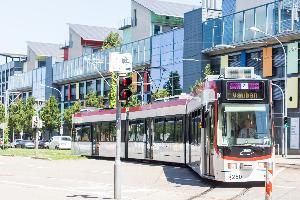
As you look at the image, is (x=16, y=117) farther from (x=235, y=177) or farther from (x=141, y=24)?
(x=235, y=177)

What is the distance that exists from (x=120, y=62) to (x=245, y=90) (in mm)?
4346

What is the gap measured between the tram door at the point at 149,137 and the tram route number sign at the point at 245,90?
13.6 m

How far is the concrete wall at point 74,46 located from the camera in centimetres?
9806

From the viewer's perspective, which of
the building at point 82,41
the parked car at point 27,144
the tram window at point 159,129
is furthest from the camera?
the building at point 82,41

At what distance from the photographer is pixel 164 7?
82000mm

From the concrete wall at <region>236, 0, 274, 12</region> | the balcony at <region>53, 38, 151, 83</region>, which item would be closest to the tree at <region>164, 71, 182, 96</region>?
the balcony at <region>53, 38, 151, 83</region>

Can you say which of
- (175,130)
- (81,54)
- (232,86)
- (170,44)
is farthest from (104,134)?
(81,54)

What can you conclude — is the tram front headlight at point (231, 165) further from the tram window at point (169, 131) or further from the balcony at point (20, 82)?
the balcony at point (20, 82)

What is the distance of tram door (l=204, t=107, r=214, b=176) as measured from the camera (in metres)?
19.3

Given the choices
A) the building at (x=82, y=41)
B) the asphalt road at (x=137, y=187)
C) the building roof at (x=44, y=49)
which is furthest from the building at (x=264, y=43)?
the building roof at (x=44, y=49)

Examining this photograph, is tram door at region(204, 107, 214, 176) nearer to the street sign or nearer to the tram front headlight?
the tram front headlight

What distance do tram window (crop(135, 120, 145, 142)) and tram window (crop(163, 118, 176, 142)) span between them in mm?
3395

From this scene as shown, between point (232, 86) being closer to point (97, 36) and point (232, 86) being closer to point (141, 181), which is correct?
point (141, 181)

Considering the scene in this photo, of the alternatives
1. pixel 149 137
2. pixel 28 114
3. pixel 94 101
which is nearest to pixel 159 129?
pixel 149 137
